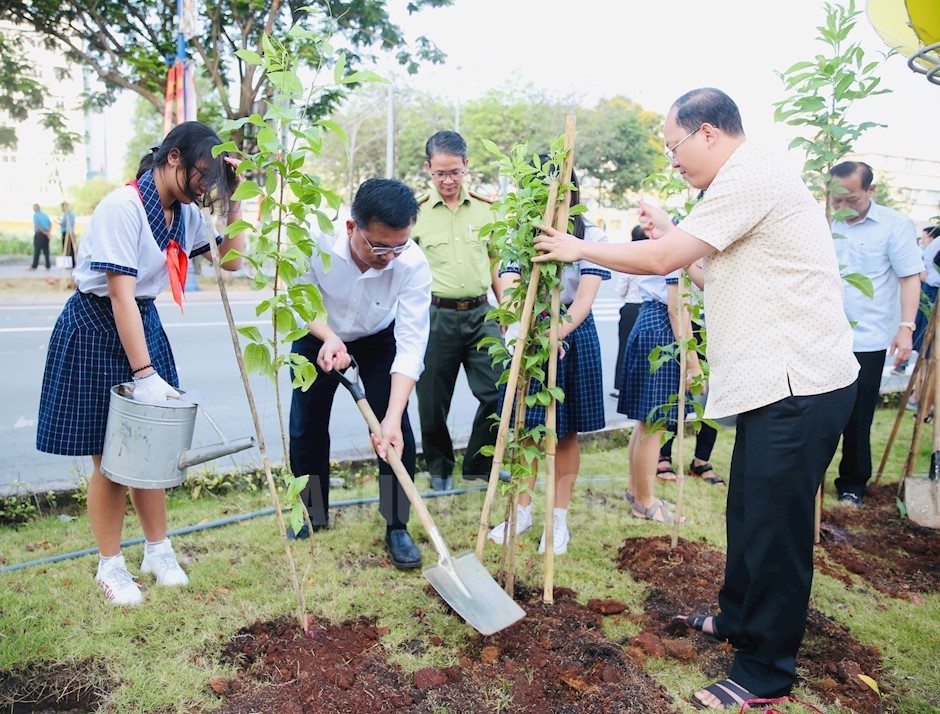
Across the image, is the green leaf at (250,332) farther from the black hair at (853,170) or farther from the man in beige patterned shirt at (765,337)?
the black hair at (853,170)

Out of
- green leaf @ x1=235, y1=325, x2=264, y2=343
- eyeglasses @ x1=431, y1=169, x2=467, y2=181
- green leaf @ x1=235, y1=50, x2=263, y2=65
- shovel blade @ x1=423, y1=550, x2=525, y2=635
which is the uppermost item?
green leaf @ x1=235, y1=50, x2=263, y2=65

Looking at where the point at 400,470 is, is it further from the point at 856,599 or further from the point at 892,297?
the point at 892,297

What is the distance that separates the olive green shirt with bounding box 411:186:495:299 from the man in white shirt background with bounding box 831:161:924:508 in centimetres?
197

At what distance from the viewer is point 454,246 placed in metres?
3.99

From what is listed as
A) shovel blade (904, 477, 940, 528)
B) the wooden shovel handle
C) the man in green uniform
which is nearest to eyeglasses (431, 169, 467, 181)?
the man in green uniform

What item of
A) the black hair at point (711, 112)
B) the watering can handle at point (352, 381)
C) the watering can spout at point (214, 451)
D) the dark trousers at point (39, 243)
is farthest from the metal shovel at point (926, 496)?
the dark trousers at point (39, 243)

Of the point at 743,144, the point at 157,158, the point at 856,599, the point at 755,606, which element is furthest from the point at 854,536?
the point at 157,158

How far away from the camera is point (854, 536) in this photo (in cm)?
362

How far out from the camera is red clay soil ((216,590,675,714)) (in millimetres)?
2148

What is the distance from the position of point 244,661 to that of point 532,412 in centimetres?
159

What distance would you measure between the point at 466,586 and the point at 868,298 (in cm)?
288

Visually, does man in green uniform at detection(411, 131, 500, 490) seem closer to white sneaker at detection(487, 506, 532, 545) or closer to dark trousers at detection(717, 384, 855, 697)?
white sneaker at detection(487, 506, 532, 545)

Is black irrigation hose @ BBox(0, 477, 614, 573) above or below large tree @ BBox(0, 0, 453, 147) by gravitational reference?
below

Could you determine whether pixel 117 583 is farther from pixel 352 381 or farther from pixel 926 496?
pixel 926 496
